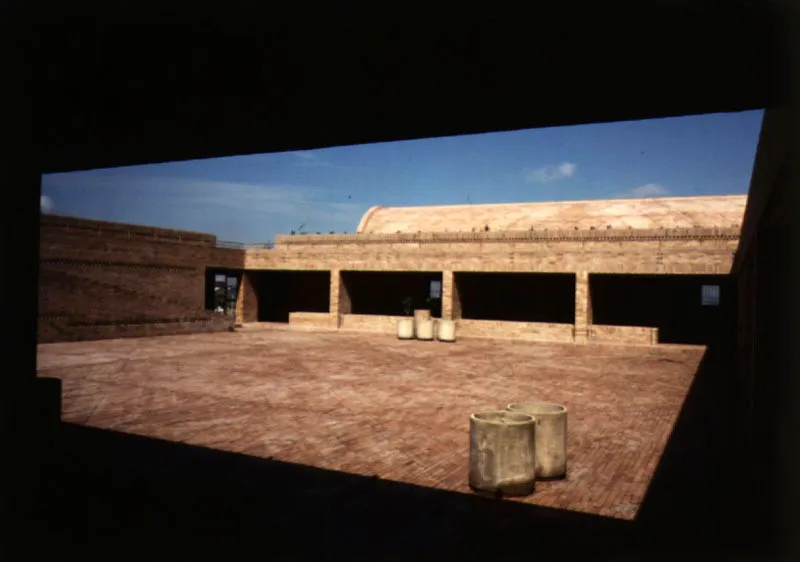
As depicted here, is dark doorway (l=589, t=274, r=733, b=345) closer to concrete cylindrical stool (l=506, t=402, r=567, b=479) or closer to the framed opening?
the framed opening

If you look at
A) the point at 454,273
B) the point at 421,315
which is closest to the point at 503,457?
the point at 421,315

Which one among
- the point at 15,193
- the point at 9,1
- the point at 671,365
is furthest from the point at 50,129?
the point at 671,365

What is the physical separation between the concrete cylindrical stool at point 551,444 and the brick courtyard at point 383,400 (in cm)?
18

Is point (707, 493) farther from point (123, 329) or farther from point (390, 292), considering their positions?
point (390, 292)

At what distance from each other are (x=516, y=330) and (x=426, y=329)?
3953mm

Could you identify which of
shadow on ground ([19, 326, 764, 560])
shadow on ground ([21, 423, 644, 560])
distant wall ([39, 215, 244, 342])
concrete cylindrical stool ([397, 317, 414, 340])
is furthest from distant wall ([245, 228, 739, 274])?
shadow on ground ([21, 423, 644, 560])

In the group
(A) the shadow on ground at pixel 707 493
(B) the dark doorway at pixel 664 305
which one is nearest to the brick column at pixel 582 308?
(B) the dark doorway at pixel 664 305

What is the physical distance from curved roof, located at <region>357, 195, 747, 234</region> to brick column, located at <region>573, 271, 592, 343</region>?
6.16 metres

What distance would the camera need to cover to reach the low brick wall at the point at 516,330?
2364cm

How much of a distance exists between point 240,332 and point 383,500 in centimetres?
2202

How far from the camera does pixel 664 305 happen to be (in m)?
24.8

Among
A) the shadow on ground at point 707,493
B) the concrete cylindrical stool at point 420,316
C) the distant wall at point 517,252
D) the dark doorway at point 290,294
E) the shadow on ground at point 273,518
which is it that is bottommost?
the shadow on ground at point 273,518

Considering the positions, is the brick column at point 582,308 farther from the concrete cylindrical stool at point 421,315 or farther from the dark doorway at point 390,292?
the dark doorway at point 390,292

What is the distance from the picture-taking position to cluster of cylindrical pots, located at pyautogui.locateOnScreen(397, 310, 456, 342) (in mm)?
23531
